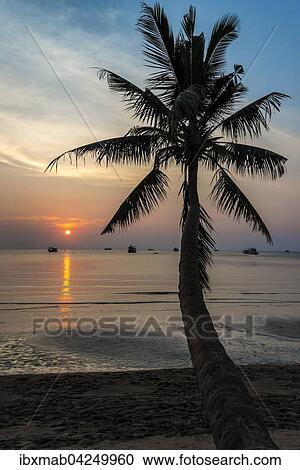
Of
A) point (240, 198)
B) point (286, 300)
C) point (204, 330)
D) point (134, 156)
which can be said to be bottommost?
point (286, 300)

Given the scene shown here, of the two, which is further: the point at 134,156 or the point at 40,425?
the point at 134,156

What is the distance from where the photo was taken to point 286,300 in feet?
A: 115

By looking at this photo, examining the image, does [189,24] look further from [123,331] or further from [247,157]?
[123,331]

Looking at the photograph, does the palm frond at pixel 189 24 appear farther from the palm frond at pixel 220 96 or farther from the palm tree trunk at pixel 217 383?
the palm tree trunk at pixel 217 383

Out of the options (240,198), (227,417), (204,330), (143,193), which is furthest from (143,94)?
(227,417)

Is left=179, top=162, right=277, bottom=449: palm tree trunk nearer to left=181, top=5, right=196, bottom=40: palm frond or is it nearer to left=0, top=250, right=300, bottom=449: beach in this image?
left=0, top=250, right=300, bottom=449: beach

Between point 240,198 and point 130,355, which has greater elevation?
point 240,198

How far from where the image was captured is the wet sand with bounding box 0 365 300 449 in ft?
24.3

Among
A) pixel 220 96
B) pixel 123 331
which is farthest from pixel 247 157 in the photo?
pixel 123 331

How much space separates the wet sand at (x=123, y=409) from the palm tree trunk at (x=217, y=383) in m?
1.91

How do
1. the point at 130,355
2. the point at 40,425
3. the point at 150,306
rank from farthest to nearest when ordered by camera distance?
the point at 150,306
the point at 130,355
the point at 40,425

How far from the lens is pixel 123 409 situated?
9.09 meters

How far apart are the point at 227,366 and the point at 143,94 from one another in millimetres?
8242

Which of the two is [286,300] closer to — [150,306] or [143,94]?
[150,306]
